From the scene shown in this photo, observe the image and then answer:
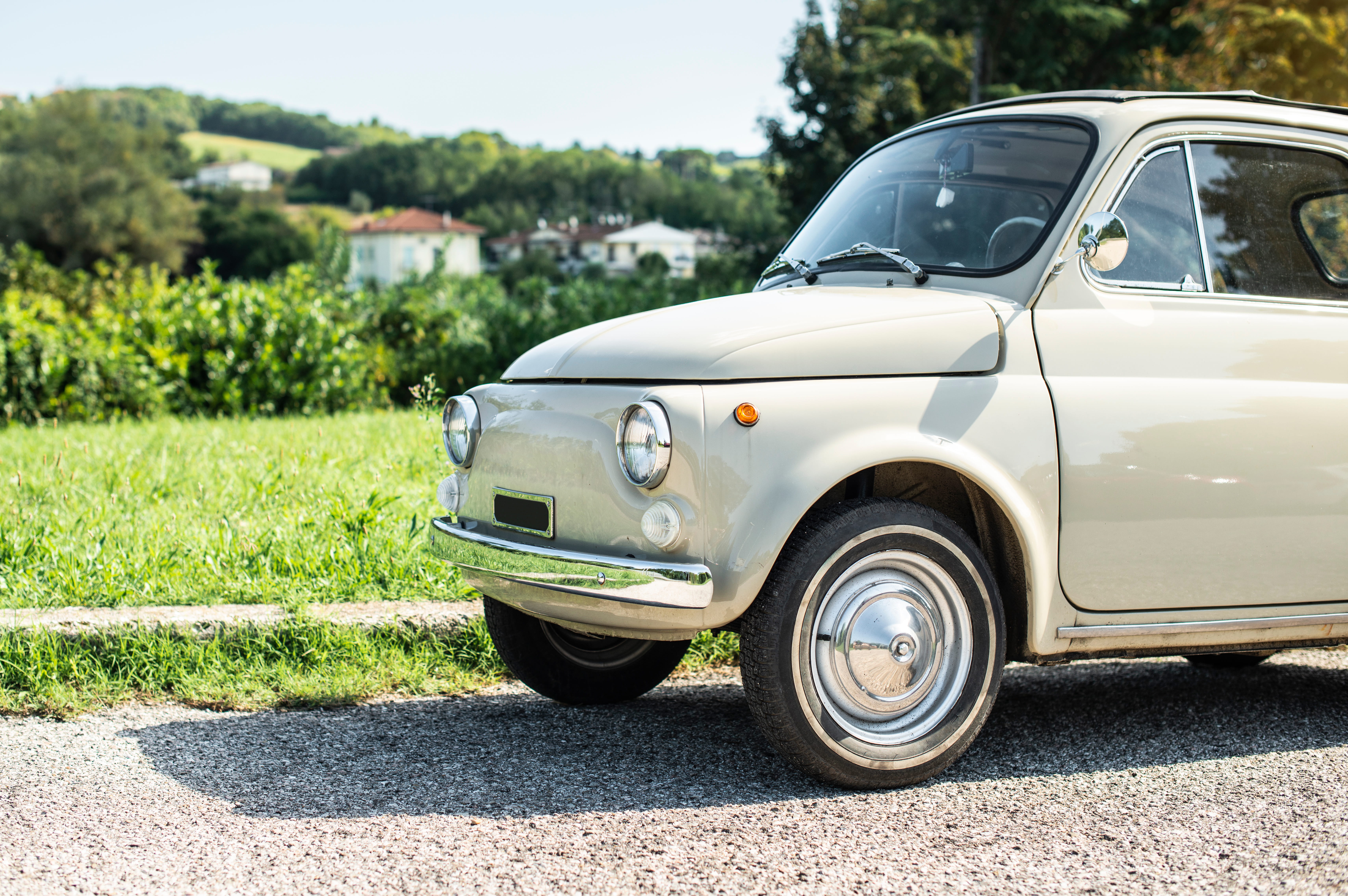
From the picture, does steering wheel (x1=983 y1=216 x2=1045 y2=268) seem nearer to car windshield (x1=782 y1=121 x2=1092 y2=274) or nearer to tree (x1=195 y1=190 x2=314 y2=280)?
car windshield (x1=782 y1=121 x2=1092 y2=274)

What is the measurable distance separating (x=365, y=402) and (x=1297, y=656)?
966 centimetres

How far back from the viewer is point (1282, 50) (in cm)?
1669

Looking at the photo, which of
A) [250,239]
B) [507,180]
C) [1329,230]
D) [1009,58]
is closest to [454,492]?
[1329,230]

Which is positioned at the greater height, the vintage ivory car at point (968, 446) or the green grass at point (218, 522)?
the vintage ivory car at point (968, 446)

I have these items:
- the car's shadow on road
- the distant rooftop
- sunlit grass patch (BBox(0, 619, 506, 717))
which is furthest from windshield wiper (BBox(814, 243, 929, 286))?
the distant rooftop

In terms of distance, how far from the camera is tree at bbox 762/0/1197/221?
26000mm

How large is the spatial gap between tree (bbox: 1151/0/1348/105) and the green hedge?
8.04m

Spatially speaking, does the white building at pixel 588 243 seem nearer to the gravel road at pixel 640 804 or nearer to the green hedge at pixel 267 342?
the green hedge at pixel 267 342

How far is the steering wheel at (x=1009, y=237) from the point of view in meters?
3.78

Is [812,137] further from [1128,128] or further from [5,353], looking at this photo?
[1128,128]

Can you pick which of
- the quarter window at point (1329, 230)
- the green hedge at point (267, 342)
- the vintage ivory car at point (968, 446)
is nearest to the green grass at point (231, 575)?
the vintage ivory car at point (968, 446)

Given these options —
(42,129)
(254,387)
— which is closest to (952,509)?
(254,387)

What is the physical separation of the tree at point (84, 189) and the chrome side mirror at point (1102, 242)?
9481 cm

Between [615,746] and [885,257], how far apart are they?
1816 mm
